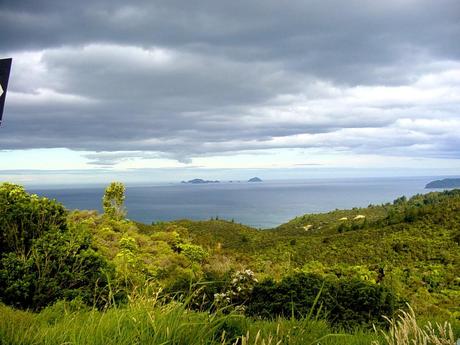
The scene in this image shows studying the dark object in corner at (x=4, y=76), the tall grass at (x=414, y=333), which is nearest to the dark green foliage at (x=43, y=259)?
the dark object in corner at (x=4, y=76)

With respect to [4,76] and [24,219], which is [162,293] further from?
[4,76]

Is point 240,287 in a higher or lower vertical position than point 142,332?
lower

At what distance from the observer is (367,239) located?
29812 mm

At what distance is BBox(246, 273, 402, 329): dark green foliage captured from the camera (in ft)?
22.6

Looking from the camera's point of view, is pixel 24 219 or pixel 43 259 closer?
pixel 43 259

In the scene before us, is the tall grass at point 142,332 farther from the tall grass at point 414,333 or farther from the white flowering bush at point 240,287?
the white flowering bush at point 240,287

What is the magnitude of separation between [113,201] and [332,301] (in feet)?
56.1

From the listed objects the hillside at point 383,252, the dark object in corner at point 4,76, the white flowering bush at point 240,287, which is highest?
the dark object in corner at point 4,76

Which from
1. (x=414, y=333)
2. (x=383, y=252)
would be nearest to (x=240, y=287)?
(x=414, y=333)

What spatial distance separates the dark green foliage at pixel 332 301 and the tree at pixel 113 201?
1559 cm

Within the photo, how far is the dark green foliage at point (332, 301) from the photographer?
6879 mm

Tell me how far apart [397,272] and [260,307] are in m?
13.9

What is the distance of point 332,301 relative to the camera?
7.05m

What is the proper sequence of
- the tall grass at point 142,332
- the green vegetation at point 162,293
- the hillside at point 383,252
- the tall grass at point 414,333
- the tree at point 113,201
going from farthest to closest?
the tree at point 113,201
the hillside at point 383,252
the green vegetation at point 162,293
the tall grass at point 142,332
the tall grass at point 414,333
